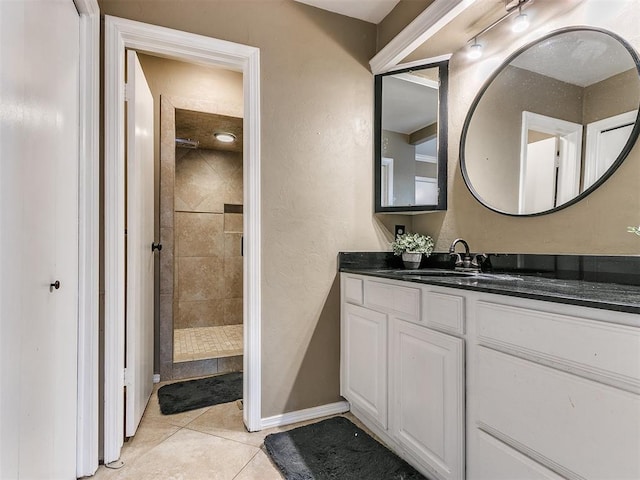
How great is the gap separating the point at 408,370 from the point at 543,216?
94 cm

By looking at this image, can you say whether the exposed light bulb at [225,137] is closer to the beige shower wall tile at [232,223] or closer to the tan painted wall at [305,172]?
the beige shower wall tile at [232,223]

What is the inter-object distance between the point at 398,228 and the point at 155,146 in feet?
6.26

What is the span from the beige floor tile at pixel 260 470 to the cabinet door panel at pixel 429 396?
0.58 meters

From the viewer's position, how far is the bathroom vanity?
795mm

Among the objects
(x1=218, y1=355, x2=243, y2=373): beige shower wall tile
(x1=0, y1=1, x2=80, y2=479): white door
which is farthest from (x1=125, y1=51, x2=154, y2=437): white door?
(x1=218, y1=355, x2=243, y2=373): beige shower wall tile

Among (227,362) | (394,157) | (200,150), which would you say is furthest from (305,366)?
(200,150)

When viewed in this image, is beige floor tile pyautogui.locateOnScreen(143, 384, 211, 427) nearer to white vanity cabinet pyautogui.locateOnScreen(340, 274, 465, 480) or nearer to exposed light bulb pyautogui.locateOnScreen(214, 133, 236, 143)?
white vanity cabinet pyautogui.locateOnScreen(340, 274, 465, 480)

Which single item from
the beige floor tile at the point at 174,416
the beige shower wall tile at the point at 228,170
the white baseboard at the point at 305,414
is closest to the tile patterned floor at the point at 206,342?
the beige floor tile at the point at 174,416

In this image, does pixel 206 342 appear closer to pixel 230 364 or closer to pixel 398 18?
pixel 230 364

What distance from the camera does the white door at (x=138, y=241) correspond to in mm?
1714

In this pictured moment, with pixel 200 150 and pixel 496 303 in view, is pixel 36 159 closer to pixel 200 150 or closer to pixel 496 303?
pixel 496 303

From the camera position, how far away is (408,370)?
148 cm

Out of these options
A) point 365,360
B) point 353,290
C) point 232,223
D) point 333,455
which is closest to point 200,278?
point 232,223

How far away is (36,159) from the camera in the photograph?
1054 mm
